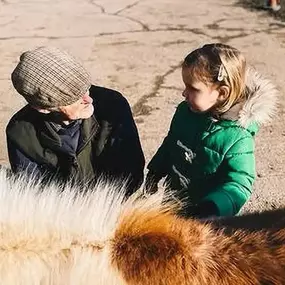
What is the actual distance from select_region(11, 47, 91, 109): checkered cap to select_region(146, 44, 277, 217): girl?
0.39 m

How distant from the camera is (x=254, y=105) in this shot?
8.98ft

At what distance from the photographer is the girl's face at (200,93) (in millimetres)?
2701

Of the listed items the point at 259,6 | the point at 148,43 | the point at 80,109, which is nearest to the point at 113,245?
the point at 80,109

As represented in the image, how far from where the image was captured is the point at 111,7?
31.0ft

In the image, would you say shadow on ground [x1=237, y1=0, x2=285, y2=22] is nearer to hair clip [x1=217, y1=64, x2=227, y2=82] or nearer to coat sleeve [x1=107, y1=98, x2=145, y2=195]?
coat sleeve [x1=107, y1=98, x2=145, y2=195]

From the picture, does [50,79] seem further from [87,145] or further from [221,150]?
[221,150]

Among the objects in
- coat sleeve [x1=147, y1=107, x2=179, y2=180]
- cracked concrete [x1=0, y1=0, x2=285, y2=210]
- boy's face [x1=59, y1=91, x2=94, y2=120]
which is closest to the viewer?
boy's face [x1=59, y1=91, x2=94, y2=120]

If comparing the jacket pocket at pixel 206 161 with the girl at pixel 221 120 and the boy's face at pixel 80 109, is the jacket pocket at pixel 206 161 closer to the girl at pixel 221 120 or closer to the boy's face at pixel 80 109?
the girl at pixel 221 120

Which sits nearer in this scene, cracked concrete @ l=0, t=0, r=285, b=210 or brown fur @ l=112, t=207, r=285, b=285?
brown fur @ l=112, t=207, r=285, b=285

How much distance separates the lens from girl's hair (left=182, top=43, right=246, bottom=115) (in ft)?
8.83

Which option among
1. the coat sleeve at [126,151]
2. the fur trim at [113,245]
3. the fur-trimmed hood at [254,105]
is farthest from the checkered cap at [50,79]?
the fur trim at [113,245]

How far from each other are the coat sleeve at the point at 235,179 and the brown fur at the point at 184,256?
77cm

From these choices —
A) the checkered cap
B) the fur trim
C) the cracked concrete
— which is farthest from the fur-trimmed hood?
the cracked concrete

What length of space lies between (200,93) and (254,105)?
8.0 inches
